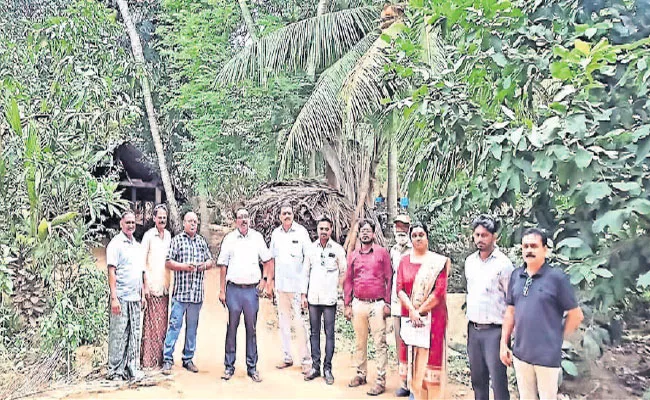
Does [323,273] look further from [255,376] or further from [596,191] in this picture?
[596,191]

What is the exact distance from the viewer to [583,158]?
9.64ft

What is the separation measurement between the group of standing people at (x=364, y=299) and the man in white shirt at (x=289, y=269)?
0.01m

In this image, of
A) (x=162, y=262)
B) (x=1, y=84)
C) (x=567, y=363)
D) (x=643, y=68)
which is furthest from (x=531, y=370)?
(x=1, y=84)

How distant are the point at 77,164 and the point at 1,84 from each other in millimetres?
811

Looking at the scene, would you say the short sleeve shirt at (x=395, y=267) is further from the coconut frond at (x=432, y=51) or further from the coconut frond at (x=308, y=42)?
the coconut frond at (x=308, y=42)

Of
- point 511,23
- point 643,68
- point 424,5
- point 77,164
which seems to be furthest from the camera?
point 77,164

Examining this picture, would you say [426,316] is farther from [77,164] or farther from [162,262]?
[77,164]

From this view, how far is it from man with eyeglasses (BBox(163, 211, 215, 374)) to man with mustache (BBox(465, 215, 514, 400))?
109 inches

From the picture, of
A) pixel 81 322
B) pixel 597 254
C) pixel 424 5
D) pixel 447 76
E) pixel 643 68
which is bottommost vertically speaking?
pixel 81 322

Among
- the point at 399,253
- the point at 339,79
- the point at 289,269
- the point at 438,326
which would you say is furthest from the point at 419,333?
the point at 339,79

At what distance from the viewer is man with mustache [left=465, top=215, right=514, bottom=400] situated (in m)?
4.16

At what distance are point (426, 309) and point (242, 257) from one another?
209 centimetres

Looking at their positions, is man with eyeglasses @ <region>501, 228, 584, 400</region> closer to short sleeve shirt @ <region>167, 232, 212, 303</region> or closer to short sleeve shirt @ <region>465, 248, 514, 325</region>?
short sleeve shirt @ <region>465, 248, 514, 325</region>

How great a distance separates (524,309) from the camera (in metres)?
3.63
